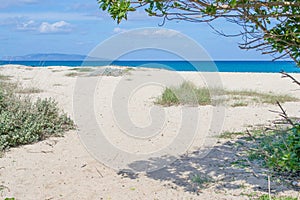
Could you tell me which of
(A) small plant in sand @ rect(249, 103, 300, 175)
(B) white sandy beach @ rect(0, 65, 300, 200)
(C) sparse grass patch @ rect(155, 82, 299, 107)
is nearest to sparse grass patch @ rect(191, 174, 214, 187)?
(B) white sandy beach @ rect(0, 65, 300, 200)

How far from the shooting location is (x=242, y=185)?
406 centimetres

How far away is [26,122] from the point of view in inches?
219

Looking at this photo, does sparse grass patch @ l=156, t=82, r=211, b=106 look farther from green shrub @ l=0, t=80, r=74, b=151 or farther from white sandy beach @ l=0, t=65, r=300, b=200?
green shrub @ l=0, t=80, r=74, b=151

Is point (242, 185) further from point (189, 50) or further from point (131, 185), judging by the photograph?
point (189, 50)

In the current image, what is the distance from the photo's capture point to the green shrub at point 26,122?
17.5 feet

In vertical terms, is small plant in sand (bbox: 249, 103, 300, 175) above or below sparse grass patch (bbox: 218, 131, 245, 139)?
above

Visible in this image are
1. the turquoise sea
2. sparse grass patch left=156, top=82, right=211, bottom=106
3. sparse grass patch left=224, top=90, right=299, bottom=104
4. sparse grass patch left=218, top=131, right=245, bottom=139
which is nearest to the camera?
the turquoise sea

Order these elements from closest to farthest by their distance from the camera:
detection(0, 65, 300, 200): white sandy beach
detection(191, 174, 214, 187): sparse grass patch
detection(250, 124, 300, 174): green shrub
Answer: detection(250, 124, 300, 174): green shrub → detection(0, 65, 300, 200): white sandy beach → detection(191, 174, 214, 187): sparse grass patch

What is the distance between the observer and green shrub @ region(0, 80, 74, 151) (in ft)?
17.5

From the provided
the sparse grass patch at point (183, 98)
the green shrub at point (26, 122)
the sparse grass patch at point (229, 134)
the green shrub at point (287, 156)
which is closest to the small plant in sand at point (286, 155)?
the green shrub at point (287, 156)

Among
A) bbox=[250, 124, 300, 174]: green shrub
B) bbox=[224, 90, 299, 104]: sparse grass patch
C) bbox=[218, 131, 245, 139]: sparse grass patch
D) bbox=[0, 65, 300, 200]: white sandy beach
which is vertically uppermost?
bbox=[250, 124, 300, 174]: green shrub

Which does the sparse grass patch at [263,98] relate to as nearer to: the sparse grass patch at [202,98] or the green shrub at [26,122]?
the sparse grass patch at [202,98]

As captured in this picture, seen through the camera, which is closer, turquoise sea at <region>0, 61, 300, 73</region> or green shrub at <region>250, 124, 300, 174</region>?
green shrub at <region>250, 124, 300, 174</region>

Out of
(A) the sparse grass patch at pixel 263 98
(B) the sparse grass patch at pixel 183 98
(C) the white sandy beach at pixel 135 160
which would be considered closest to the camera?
(C) the white sandy beach at pixel 135 160
